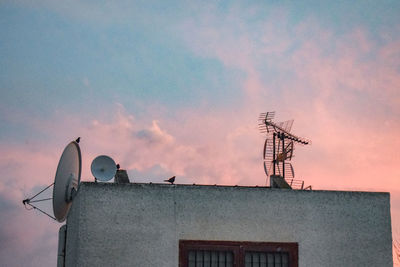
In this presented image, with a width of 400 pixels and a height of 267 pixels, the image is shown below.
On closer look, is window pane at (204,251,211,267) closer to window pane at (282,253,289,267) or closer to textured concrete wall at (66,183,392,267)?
textured concrete wall at (66,183,392,267)

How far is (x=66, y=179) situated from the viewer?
2455 cm

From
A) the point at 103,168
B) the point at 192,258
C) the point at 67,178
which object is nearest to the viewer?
the point at 192,258

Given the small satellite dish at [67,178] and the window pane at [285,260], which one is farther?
the small satellite dish at [67,178]

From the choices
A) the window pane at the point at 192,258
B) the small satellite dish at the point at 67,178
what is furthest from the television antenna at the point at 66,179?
the window pane at the point at 192,258

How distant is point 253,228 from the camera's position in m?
22.7

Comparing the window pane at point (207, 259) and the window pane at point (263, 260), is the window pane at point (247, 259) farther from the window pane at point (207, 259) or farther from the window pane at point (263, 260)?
the window pane at point (207, 259)

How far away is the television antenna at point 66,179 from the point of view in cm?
2408

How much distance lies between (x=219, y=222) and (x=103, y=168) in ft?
15.3

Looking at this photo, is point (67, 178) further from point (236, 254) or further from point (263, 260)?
point (263, 260)

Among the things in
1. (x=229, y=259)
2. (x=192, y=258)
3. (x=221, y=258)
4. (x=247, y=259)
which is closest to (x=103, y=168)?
(x=192, y=258)

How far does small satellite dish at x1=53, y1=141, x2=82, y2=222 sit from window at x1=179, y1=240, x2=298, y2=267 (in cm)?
527

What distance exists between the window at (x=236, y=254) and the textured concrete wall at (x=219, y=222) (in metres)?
0.21

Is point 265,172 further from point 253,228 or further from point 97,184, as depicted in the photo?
point 97,184

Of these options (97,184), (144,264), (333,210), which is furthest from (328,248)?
(97,184)
